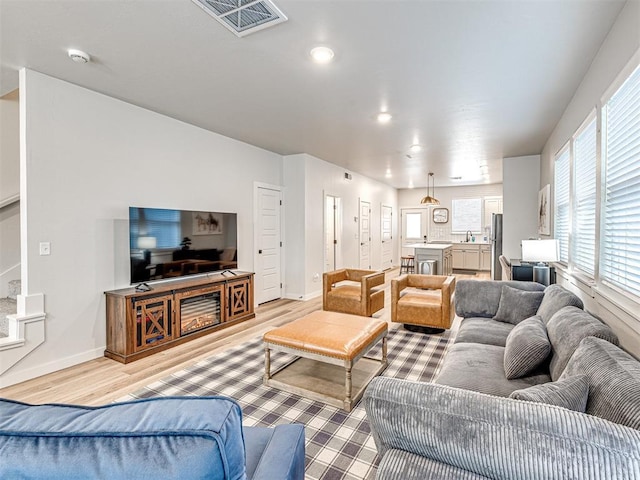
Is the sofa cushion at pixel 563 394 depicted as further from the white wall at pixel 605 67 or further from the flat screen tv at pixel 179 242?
the flat screen tv at pixel 179 242

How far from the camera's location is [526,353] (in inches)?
72.5

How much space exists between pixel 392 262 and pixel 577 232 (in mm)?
7641

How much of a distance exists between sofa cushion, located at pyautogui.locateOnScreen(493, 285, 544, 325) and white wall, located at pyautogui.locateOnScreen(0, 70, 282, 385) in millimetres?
3864

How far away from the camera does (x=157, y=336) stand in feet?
11.5

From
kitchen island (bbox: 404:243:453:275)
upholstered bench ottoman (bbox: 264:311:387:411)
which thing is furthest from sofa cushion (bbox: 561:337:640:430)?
kitchen island (bbox: 404:243:453:275)

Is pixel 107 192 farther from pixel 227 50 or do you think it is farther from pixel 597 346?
pixel 597 346

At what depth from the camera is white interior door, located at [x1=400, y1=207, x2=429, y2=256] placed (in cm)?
1101

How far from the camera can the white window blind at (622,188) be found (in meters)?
1.82

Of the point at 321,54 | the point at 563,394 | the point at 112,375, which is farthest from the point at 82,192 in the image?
the point at 563,394

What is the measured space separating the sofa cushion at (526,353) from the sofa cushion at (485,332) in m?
0.57

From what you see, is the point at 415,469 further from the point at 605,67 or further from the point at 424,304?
the point at 424,304

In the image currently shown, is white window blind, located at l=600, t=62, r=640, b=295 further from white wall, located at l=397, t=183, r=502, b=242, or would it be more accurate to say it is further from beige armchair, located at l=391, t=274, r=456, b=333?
white wall, located at l=397, t=183, r=502, b=242

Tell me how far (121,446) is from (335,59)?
2798mm

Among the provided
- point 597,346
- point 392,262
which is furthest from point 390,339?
point 392,262
